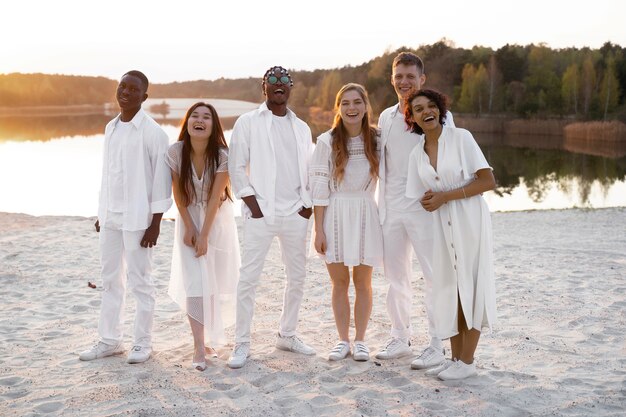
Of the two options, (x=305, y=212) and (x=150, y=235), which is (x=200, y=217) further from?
(x=305, y=212)

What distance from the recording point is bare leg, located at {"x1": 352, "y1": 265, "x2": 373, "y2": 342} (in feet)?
16.5

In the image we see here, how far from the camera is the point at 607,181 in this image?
24.0 meters

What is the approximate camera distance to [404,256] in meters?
5.06

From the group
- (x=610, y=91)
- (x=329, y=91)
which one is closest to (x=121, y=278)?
(x=610, y=91)

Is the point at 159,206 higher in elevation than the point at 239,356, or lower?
higher

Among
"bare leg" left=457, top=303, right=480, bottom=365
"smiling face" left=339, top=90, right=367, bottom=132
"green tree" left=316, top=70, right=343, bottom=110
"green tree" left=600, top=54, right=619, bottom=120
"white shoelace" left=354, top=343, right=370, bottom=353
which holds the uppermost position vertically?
"green tree" left=316, top=70, right=343, bottom=110

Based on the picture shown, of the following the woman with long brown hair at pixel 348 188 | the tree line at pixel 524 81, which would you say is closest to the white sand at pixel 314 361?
the woman with long brown hair at pixel 348 188

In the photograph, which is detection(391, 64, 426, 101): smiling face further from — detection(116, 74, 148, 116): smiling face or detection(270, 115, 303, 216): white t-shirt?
detection(116, 74, 148, 116): smiling face

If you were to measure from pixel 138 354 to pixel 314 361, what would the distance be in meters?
1.38

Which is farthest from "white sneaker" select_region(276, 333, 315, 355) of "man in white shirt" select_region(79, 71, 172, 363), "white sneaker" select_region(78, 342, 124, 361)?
"white sneaker" select_region(78, 342, 124, 361)

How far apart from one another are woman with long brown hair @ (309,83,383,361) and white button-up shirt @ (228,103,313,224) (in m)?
0.18

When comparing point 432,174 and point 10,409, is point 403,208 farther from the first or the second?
point 10,409

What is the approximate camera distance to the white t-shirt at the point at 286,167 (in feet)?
16.3

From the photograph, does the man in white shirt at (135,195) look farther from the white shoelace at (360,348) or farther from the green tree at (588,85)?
the green tree at (588,85)
